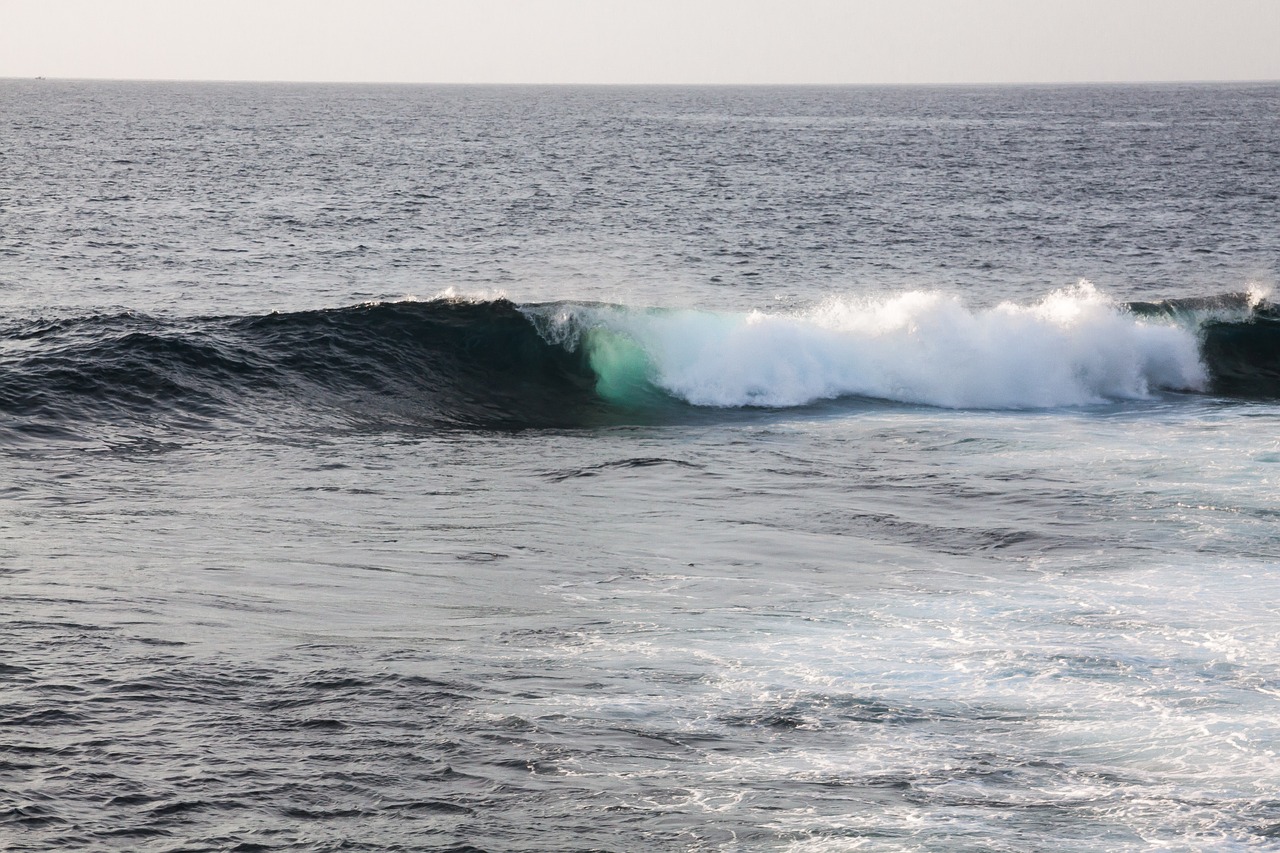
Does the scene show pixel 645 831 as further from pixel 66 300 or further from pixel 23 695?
pixel 66 300

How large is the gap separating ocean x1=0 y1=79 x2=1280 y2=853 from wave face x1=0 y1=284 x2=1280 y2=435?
10cm

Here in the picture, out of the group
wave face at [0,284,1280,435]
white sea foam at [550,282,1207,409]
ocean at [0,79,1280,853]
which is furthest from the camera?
white sea foam at [550,282,1207,409]

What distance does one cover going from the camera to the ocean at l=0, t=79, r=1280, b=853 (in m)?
7.56

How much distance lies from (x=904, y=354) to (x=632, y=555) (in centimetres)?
1225

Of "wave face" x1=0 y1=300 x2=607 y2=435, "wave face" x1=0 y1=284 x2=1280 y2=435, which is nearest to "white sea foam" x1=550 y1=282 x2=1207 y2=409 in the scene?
"wave face" x1=0 y1=284 x2=1280 y2=435

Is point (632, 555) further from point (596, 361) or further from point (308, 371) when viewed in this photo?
point (596, 361)

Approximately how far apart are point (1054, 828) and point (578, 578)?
18.2 ft

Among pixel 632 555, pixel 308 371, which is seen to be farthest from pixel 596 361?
pixel 632 555

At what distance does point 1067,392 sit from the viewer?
22812 mm

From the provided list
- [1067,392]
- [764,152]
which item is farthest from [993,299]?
[764,152]

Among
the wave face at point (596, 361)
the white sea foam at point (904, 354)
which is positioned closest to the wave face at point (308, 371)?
the wave face at point (596, 361)

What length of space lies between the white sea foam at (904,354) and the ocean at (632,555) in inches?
3.8

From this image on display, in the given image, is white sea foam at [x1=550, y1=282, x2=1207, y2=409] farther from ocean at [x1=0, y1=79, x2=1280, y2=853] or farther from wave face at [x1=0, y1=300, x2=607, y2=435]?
wave face at [x1=0, y1=300, x2=607, y2=435]

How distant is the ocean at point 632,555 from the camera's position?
7562 mm
